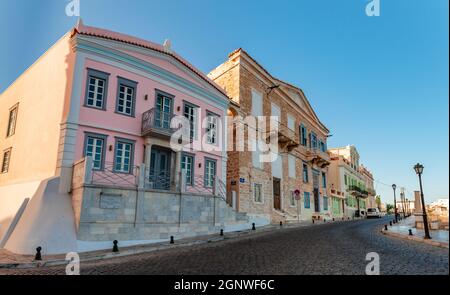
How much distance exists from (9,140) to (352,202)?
146 ft

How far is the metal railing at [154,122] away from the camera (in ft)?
44.6

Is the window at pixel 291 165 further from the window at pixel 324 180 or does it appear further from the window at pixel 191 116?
the window at pixel 191 116

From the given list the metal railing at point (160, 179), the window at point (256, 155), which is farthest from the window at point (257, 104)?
the metal railing at point (160, 179)

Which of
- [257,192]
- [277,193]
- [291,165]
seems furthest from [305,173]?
[257,192]

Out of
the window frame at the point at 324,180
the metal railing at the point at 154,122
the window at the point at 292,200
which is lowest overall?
the window at the point at 292,200

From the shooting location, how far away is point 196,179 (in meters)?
16.4

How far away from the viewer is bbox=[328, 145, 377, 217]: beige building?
128 ft

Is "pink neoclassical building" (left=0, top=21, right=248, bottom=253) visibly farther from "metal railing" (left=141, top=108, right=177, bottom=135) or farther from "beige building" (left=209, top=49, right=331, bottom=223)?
"beige building" (left=209, top=49, right=331, bottom=223)

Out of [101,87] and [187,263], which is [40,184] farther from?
[187,263]

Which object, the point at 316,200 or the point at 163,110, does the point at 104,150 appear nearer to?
the point at 163,110

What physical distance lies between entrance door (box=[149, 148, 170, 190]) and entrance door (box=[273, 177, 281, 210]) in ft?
37.2

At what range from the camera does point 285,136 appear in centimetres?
2439

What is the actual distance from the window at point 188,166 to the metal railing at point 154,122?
80.3 inches

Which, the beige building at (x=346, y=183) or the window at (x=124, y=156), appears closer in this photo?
the window at (x=124, y=156)
